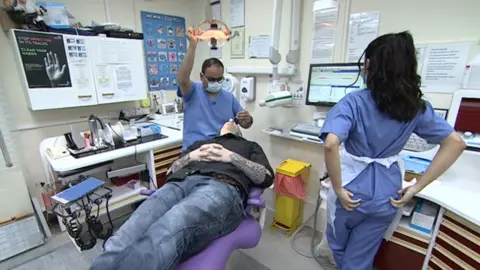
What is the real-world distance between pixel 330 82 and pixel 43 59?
213 cm

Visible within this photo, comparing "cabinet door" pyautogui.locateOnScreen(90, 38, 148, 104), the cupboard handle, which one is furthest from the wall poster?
the cupboard handle

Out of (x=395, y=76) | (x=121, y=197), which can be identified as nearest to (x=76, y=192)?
(x=121, y=197)

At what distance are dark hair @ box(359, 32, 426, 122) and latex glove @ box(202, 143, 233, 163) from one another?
85cm

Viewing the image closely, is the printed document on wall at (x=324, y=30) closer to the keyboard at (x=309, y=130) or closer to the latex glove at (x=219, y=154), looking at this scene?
the keyboard at (x=309, y=130)

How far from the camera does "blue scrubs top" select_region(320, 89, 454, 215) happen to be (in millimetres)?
1110

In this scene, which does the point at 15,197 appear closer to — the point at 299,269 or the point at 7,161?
the point at 7,161

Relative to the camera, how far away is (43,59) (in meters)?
1.89

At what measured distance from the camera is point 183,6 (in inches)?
114

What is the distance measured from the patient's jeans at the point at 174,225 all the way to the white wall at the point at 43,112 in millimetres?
1444

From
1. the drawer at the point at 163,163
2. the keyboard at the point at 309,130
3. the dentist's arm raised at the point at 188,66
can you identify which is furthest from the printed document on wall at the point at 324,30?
the drawer at the point at 163,163

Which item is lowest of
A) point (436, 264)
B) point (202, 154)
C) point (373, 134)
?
point (436, 264)

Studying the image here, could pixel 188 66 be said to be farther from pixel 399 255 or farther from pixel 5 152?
pixel 399 255

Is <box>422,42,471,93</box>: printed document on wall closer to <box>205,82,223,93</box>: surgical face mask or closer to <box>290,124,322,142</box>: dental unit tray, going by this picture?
<box>290,124,322,142</box>: dental unit tray

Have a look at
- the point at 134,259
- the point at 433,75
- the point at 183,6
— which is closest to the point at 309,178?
the point at 433,75
